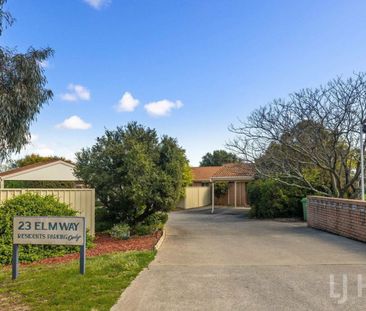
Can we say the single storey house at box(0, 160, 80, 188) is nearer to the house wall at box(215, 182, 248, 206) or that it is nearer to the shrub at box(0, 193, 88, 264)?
the house wall at box(215, 182, 248, 206)

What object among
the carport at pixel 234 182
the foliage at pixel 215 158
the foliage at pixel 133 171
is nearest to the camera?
the foliage at pixel 133 171

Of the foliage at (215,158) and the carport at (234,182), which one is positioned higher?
the foliage at (215,158)

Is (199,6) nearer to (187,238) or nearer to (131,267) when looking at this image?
(187,238)

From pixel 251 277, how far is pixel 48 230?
12.7 ft

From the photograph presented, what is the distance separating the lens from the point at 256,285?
20.3ft

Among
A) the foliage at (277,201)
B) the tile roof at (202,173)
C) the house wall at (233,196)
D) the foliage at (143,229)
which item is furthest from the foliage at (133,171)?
the tile roof at (202,173)

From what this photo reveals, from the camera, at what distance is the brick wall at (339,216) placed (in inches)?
456

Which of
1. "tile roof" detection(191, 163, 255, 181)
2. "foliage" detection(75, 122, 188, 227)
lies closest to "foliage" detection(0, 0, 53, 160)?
"foliage" detection(75, 122, 188, 227)

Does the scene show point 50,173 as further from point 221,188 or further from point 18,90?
point 18,90

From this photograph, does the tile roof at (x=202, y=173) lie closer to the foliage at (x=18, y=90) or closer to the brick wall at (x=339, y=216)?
the brick wall at (x=339, y=216)

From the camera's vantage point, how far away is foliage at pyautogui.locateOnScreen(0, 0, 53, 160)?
348 inches

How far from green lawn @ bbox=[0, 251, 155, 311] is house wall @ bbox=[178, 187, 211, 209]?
24.0 metres

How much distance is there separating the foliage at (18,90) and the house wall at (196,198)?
2350 cm

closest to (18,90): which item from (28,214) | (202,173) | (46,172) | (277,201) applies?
(28,214)
